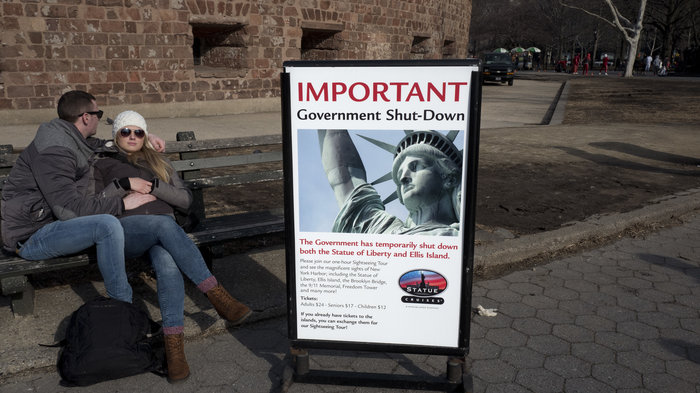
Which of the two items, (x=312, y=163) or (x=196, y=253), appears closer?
(x=312, y=163)

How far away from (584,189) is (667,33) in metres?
46.1

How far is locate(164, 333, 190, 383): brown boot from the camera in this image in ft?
9.52

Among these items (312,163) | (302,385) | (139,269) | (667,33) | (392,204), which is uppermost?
(667,33)

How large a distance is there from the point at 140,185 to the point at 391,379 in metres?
1.83

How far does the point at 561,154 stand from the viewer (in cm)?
884

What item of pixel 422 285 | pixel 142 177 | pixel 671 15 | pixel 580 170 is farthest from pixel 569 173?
pixel 671 15

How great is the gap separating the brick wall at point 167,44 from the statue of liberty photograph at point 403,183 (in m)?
10.4

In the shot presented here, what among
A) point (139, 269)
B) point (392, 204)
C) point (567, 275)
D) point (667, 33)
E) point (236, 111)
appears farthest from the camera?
point (667, 33)

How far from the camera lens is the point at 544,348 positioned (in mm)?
3230

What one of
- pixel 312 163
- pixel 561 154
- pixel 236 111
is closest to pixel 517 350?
pixel 312 163

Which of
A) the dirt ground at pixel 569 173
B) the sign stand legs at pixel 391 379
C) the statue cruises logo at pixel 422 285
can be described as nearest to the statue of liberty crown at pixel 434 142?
the statue cruises logo at pixel 422 285

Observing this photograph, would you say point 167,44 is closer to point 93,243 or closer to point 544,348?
point 93,243

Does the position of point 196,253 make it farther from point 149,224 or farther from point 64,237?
point 64,237

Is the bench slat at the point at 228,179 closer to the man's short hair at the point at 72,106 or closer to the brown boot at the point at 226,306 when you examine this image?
the man's short hair at the point at 72,106
